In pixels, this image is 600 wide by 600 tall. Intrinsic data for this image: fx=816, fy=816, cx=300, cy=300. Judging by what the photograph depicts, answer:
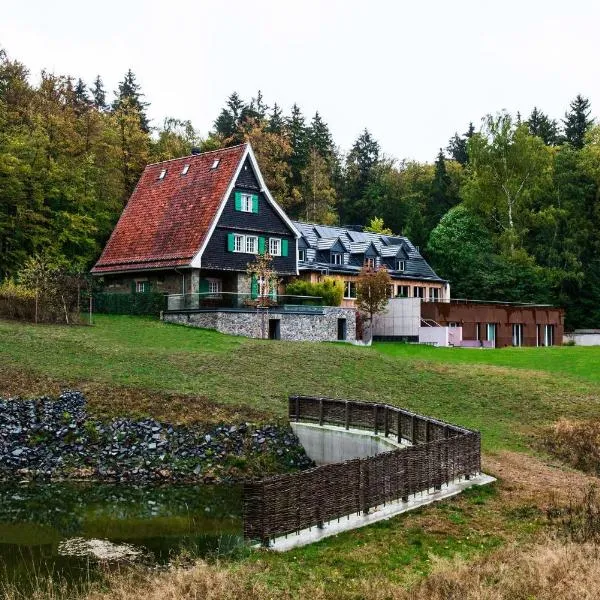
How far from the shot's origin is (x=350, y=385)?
115ft

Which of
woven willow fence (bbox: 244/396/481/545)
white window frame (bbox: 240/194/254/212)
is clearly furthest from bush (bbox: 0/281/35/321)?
woven willow fence (bbox: 244/396/481/545)

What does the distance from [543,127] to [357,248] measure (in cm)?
4713

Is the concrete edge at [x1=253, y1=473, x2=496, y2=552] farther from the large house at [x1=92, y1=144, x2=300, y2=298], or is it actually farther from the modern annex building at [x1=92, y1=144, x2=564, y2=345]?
the large house at [x1=92, y1=144, x2=300, y2=298]

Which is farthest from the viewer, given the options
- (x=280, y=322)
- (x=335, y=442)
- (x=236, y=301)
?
(x=236, y=301)

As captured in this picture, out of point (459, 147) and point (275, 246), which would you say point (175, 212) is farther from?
point (459, 147)

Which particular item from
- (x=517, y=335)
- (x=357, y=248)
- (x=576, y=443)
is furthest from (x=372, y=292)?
(x=576, y=443)

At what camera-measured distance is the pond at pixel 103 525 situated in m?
16.5

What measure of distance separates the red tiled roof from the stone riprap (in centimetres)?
2194

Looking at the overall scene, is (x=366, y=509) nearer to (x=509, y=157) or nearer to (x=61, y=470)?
(x=61, y=470)

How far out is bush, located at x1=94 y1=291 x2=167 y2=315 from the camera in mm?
47844

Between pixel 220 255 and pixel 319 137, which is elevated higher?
pixel 319 137

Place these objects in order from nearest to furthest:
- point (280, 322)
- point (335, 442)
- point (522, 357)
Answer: point (335, 442), point (522, 357), point (280, 322)

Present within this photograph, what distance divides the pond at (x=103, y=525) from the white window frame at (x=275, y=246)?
101ft

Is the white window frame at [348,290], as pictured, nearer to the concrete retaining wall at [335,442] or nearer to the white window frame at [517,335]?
the white window frame at [517,335]
